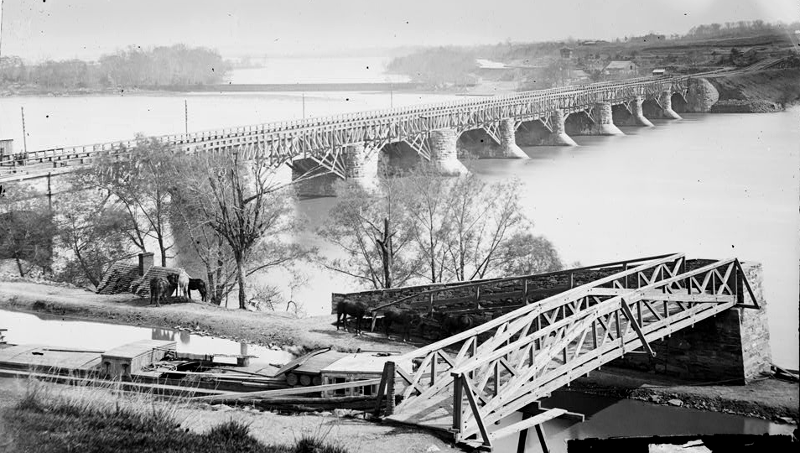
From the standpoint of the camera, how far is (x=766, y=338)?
33.1 ft

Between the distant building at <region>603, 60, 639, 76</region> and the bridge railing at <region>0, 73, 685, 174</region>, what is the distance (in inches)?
5.8

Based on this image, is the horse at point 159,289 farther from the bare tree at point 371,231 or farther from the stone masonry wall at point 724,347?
the stone masonry wall at point 724,347

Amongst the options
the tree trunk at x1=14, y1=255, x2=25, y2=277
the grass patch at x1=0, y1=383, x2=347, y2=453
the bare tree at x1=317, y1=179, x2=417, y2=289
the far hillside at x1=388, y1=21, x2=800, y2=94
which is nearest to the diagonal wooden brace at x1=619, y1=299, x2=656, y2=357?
the far hillside at x1=388, y1=21, x2=800, y2=94

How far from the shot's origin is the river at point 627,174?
1025 cm

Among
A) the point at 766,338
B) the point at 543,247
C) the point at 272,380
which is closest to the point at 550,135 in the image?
the point at 543,247

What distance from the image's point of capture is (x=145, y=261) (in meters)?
13.1

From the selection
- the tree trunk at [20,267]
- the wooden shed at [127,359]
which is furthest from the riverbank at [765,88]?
the tree trunk at [20,267]

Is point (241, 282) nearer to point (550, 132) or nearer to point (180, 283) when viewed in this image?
point (180, 283)

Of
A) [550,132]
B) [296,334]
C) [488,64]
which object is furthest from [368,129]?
[296,334]

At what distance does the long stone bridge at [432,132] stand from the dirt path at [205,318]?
5.00 feet

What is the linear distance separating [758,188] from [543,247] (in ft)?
11.6

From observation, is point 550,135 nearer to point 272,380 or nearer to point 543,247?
point 543,247

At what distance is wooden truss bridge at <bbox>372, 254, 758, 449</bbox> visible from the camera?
700cm

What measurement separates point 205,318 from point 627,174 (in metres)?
5.27
